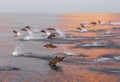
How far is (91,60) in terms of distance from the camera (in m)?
42.3

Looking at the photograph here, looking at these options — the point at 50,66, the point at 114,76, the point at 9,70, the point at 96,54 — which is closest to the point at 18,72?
the point at 9,70

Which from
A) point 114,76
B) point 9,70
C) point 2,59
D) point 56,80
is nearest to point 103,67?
point 114,76

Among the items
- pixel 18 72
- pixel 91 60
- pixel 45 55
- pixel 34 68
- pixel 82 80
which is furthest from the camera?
pixel 45 55

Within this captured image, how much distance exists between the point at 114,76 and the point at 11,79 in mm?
10292

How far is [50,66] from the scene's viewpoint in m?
38.5

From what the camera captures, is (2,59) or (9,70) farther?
(2,59)

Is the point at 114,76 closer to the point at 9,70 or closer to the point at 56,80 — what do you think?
the point at 56,80

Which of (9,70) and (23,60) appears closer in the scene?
(9,70)

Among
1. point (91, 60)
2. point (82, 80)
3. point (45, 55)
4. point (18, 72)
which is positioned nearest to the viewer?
point (82, 80)

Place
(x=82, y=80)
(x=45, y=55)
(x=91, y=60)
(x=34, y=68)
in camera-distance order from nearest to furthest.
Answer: (x=82, y=80) < (x=34, y=68) < (x=91, y=60) < (x=45, y=55)

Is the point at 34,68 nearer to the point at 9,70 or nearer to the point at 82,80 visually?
the point at 9,70

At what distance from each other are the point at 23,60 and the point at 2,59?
3.20 m

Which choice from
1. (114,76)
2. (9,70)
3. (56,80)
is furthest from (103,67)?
(9,70)

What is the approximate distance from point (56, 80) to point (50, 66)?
7.20 metres
